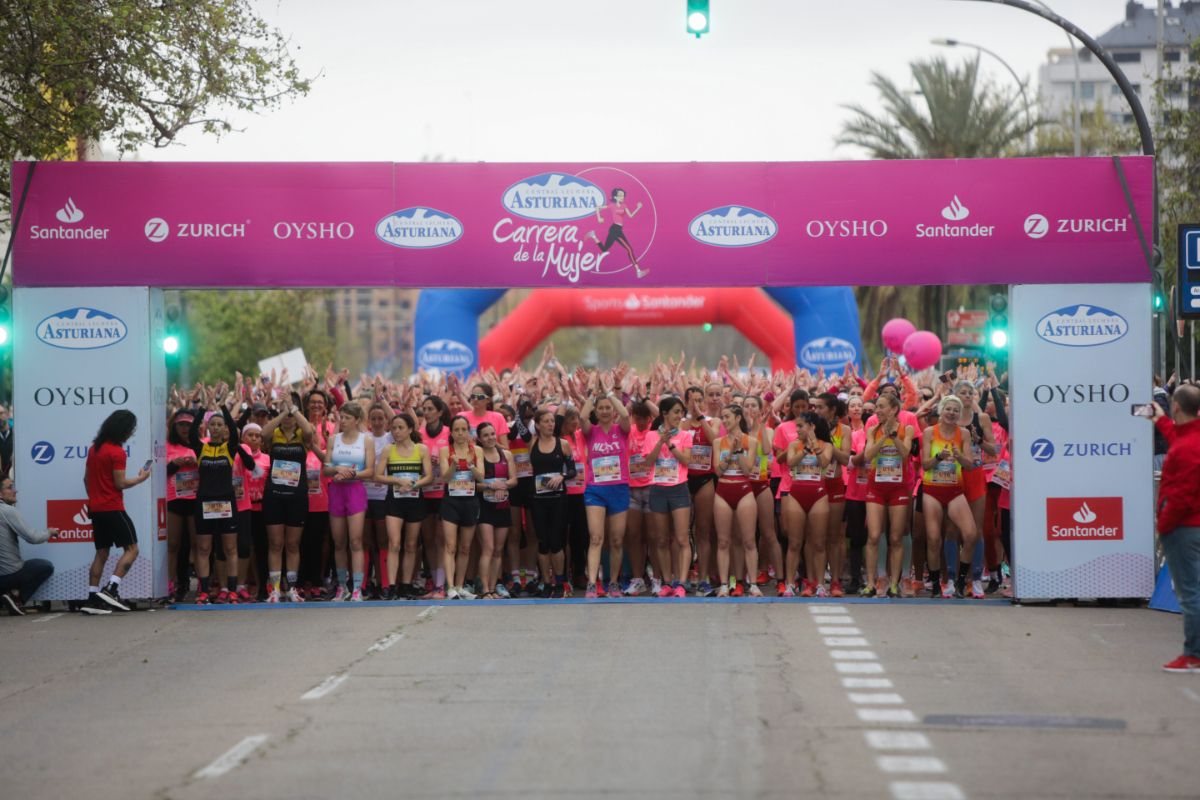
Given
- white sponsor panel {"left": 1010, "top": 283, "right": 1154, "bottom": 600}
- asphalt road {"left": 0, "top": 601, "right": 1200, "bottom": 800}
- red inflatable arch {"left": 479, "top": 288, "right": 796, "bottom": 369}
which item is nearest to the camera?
asphalt road {"left": 0, "top": 601, "right": 1200, "bottom": 800}

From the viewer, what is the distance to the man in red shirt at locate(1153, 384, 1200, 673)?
1145 cm

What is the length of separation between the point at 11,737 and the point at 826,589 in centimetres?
894

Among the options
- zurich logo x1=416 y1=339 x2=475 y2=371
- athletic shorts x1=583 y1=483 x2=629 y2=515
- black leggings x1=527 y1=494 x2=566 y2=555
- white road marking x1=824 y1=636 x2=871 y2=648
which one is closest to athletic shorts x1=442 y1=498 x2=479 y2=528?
black leggings x1=527 y1=494 x2=566 y2=555

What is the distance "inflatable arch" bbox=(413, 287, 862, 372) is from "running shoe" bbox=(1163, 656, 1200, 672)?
53.0 feet

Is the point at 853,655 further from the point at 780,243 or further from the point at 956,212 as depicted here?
the point at 956,212

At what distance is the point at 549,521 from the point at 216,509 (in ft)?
10.1

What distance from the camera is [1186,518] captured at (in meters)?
11.5

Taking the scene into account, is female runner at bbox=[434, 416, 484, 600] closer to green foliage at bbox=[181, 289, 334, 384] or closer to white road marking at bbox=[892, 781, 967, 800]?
white road marking at bbox=[892, 781, 967, 800]

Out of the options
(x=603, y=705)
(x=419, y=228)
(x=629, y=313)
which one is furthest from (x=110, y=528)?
(x=629, y=313)

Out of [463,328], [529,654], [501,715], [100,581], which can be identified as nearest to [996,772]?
[501,715]

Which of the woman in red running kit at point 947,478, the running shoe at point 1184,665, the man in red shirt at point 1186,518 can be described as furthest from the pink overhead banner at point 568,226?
the running shoe at point 1184,665

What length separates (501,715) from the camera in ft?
31.4

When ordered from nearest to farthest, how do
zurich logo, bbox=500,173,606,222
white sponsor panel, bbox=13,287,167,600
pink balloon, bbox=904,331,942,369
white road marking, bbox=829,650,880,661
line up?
white road marking, bbox=829,650,880,661 < zurich logo, bbox=500,173,606,222 < white sponsor panel, bbox=13,287,167,600 < pink balloon, bbox=904,331,942,369

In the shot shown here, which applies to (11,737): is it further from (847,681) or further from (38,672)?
(847,681)
